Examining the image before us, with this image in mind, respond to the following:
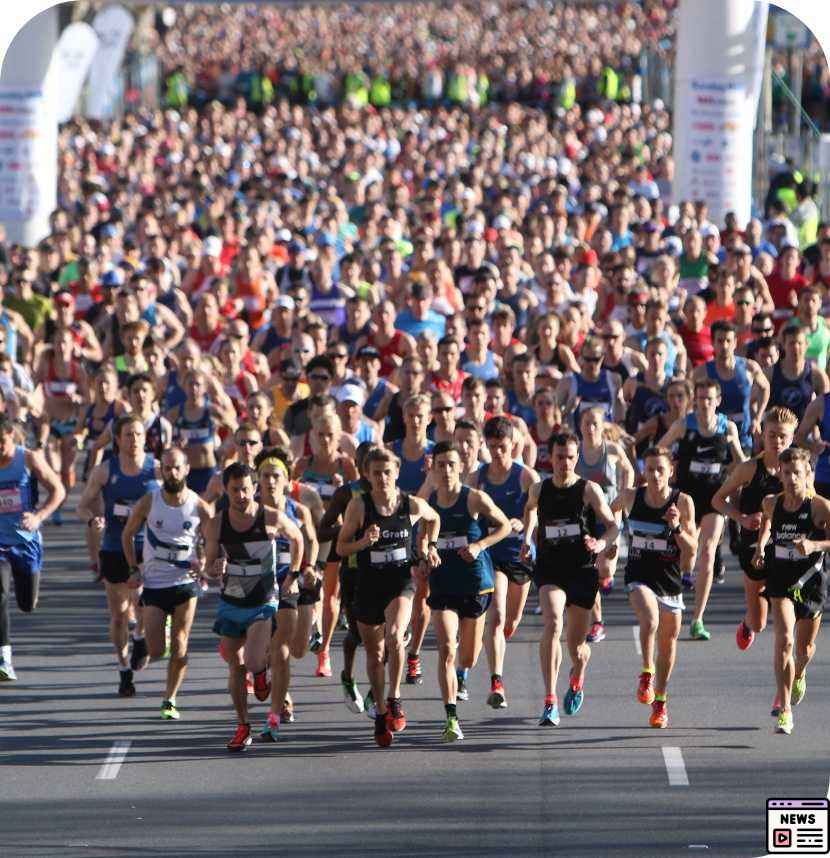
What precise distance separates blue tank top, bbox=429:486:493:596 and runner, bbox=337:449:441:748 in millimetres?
194

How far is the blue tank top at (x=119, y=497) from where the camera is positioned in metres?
12.5

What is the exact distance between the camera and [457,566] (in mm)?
11344

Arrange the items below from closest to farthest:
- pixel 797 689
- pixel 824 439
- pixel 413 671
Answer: pixel 797 689 < pixel 413 671 < pixel 824 439

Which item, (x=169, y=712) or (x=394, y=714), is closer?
(x=394, y=714)

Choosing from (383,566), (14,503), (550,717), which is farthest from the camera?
(14,503)

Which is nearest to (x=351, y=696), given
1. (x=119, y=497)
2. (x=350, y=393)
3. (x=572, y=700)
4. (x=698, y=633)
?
(x=572, y=700)

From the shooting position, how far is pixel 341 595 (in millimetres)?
11930

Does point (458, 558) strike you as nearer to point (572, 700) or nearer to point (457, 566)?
point (457, 566)

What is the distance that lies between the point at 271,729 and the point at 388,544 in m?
1.11

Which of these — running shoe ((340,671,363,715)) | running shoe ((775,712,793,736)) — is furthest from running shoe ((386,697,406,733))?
running shoe ((775,712,793,736))

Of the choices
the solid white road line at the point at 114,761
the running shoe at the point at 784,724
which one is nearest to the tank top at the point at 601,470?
the running shoe at the point at 784,724

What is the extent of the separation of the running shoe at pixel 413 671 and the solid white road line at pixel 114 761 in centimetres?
192

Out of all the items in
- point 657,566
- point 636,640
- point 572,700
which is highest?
point 657,566

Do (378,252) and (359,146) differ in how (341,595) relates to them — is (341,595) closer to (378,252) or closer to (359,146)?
(378,252)
